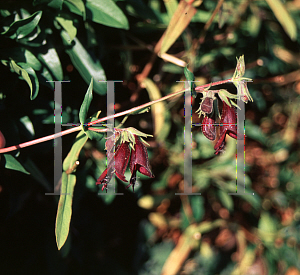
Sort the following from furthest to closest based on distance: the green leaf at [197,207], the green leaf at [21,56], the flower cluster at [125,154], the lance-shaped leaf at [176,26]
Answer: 1. the green leaf at [197,207]
2. the lance-shaped leaf at [176,26]
3. the green leaf at [21,56]
4. the flower cluster at [125,154]

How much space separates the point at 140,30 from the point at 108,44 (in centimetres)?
10

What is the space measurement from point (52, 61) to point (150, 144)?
0.41 m

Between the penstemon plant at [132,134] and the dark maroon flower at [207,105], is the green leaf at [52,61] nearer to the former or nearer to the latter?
the penstemon plant at [132,134]

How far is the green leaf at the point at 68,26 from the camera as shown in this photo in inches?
23.5

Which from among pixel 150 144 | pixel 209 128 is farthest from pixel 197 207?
pixel 209 128

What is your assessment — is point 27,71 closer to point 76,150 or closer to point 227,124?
point 76,150

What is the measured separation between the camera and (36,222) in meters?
0.83

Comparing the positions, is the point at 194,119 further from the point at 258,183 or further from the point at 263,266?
the point at 263,266

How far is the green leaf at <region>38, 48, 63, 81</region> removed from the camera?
0.62 m

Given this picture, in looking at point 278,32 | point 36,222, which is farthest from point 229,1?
point 36,222

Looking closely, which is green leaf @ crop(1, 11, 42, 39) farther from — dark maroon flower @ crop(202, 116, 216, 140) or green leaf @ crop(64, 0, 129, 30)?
dark maroon flower @ crop(202, 116, 216, 140)

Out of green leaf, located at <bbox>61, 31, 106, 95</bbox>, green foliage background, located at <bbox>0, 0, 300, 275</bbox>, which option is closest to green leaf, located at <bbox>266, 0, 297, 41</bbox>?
green foliage background, located at <bbox>0, 0, 300, 275</bbox>

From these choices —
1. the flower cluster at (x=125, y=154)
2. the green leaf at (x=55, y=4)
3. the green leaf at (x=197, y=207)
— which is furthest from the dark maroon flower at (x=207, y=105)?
the green leaf at (x=197, y=207)

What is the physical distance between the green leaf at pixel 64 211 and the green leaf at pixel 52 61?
22 centimetres
